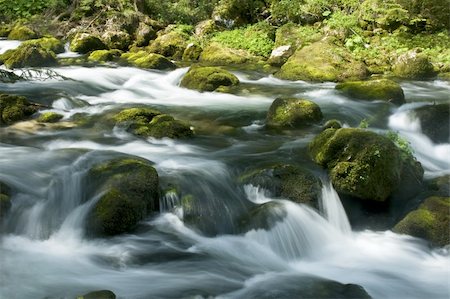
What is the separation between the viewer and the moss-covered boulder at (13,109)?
29.0ft

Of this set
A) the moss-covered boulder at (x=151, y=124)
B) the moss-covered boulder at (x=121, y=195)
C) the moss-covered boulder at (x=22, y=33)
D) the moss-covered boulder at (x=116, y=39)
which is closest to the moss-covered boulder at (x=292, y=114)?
the moss-covered boulder at (x=151, y=124)

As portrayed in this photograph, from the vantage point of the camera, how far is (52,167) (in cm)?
661

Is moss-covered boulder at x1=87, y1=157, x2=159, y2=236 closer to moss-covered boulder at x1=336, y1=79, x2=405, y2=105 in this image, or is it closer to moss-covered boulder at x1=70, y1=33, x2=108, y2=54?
moss-covered boulder at x1=336, y1=79, x2=405, y2=105

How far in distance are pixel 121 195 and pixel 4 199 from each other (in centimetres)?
140

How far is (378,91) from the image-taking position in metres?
10.7

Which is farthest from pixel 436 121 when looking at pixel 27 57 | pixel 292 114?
pixel 27 57

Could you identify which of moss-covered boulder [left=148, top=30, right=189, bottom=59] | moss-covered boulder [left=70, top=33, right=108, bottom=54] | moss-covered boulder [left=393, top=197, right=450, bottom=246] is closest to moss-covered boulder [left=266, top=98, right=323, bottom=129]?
moss-covered boulder [left=393, top=197, right=450, bottom=246]

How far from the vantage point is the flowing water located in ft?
15.8

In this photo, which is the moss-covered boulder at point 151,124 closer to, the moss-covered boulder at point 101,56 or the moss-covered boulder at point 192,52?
the moss-covered boulder at point 101,56

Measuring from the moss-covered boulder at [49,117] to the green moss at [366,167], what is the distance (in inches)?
220

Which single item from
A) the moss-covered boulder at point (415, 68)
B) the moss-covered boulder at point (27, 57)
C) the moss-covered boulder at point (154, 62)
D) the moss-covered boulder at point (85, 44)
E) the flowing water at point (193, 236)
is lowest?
the flowing water at point (193, 236)

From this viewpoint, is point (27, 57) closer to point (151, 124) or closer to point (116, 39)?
point (116, 39)

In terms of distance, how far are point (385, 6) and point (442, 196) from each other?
467 inches

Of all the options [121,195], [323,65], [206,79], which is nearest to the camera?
[121,195]
